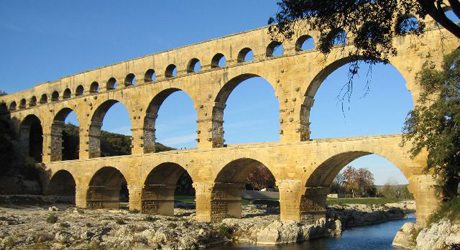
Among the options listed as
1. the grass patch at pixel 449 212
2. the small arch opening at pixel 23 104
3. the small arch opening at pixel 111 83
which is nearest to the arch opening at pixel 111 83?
the small arch opening at pixel 111 83

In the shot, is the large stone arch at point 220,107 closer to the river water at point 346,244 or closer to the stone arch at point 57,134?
the river water at point 346,244

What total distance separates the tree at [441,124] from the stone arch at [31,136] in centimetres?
3272

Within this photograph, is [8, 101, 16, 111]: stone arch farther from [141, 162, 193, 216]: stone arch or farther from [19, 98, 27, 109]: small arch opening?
[141, 162, 193, 216]: stone arch

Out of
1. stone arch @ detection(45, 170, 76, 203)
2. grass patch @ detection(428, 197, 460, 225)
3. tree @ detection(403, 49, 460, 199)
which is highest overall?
tree @ detection(403, 49, 460, 199)

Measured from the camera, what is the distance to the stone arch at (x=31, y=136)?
43.7 metres

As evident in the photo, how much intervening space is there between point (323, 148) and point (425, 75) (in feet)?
19.5

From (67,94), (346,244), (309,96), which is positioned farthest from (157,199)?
(346,244)

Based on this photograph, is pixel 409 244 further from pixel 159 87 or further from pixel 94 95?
pixel 94 95

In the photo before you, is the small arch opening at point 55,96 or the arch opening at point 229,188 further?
the small arch opening at point 55,96

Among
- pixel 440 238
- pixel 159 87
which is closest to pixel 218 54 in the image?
pixel 159 87

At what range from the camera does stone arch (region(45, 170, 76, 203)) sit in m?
40.1

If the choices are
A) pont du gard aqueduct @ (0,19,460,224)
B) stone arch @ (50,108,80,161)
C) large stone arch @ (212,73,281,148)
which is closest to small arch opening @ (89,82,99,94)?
pont du gard aqueduct @ (0,19,460,224)

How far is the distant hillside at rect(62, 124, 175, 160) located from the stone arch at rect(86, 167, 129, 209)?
11593 mm

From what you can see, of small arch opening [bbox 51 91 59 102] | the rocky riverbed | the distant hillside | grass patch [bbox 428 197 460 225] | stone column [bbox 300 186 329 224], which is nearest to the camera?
grass patch [bbox 428 197 460 225]
